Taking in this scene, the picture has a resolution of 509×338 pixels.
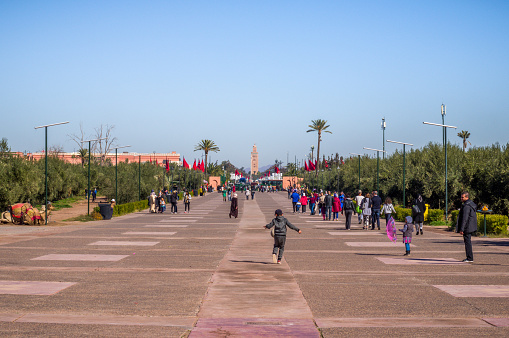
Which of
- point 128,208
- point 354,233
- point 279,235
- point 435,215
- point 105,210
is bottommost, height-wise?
point 354,233

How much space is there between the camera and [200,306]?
10.3 m

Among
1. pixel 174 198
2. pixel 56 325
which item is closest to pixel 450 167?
pixel 174 198

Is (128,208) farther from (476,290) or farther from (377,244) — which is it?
(476,290)

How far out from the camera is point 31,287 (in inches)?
478

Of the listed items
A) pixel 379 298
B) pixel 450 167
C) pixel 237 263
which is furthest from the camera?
pixel 450 167

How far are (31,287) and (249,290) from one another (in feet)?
14.3

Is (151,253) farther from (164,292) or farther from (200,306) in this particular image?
(200,306)

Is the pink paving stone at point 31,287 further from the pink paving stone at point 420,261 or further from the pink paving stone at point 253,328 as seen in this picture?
the pink paving stone at point 420,261

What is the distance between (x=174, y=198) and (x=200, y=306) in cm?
3518

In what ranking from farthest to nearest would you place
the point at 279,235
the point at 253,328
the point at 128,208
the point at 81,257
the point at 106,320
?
the point at 128,208, the point at 81,257, the point at 279,235, the point at 106,320, the point at 253,328

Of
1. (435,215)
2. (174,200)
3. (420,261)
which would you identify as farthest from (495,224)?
(174,200)

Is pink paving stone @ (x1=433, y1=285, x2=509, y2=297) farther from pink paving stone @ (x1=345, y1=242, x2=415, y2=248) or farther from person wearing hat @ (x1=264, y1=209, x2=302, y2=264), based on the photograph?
pink paving stone @ (x1=345, y1=242, x2=415, y2=248)

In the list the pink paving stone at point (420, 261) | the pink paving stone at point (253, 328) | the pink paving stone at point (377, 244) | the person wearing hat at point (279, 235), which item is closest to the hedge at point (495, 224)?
the pink paving stone at point (377, 244)

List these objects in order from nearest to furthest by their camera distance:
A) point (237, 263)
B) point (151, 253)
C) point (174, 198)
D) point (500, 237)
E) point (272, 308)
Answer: point (272, 308) → point (237, 263) → point (151, 253) → point (500, 237) → point (174, 198)
